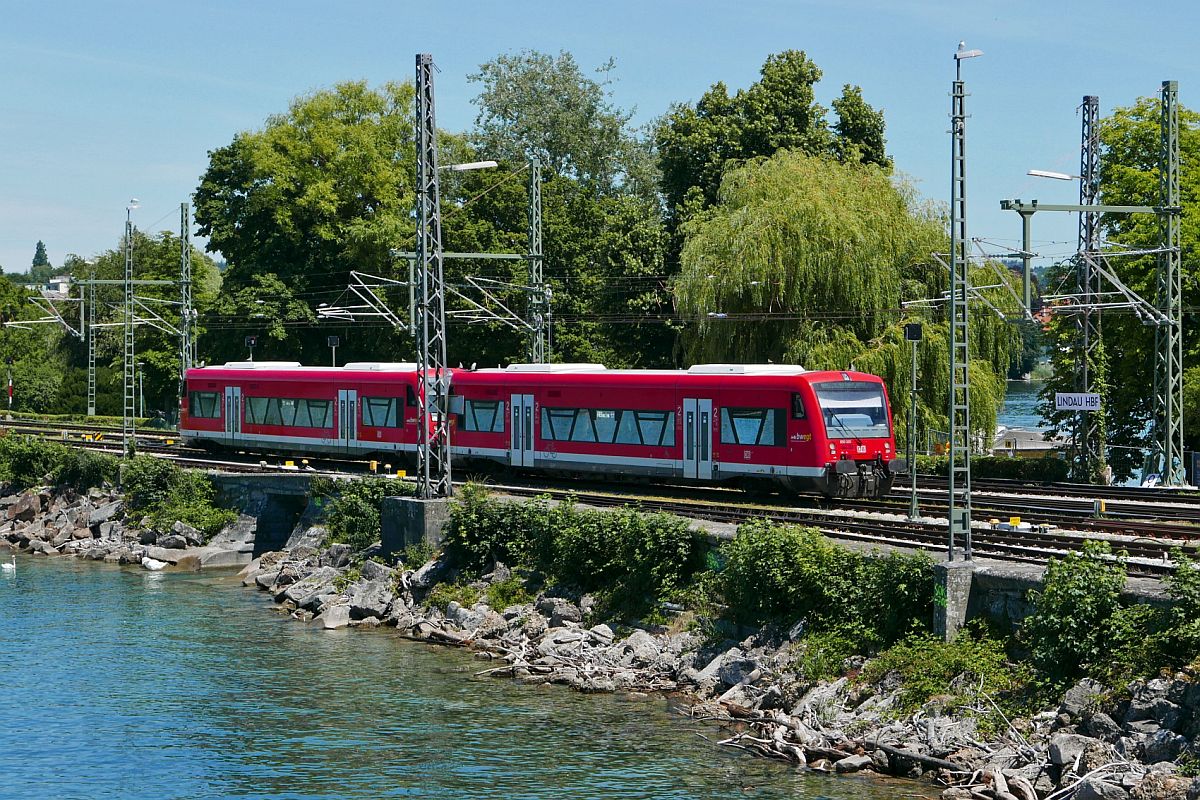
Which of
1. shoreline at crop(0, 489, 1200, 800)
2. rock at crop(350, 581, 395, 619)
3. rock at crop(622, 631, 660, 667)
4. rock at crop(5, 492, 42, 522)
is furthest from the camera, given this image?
rock at crop(5, 492, 42, 522)

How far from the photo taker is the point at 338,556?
38031 mm

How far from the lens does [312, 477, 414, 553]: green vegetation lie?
125ft

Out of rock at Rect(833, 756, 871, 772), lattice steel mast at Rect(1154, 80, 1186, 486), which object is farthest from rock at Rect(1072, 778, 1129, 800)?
A: lattice steel mast at Rect(1154, 80, 1186, 486)

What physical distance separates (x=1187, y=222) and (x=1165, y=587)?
27.1 metres

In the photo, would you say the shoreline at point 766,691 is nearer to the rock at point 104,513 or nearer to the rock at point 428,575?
the rock at point 428,575

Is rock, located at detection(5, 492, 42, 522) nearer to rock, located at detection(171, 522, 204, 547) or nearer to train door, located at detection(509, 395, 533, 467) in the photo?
rock, located at detection(171, 522, 204, 547)

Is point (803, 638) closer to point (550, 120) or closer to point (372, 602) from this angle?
point (372, 602)

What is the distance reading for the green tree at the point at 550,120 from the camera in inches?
3145

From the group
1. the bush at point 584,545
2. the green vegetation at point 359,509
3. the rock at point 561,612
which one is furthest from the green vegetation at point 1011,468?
the rock at point 561,612

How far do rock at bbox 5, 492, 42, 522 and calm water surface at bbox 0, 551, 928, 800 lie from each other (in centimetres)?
1832

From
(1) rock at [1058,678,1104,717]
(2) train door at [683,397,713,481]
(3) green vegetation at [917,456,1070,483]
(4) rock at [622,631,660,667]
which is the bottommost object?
(4) rock at [622,631,660,667]

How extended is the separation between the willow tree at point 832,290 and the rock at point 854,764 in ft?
80.1

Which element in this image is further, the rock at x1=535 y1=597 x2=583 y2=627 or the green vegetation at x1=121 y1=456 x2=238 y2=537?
the green vegetation at x1=121 y1=456 x2=238 y2=537

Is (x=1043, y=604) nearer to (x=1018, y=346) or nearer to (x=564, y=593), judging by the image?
(x=564, y=593)
